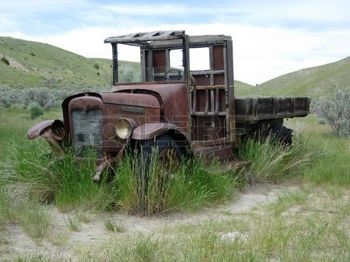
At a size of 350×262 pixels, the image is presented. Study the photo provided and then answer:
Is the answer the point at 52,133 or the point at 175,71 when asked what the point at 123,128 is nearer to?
the point at 52,133

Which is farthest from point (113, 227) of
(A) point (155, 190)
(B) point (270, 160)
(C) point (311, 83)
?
(C) point (311, 83)

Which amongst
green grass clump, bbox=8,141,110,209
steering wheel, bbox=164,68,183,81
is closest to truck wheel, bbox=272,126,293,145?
steering wheel, bbox=164,68,183,81

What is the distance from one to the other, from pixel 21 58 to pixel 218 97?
6895 cm

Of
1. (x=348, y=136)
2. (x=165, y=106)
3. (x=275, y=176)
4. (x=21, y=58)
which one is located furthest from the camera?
(x=21, y=58)

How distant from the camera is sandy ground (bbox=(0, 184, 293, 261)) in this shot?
5568 millimetres

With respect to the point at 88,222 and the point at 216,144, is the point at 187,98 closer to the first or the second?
the point at 216,144

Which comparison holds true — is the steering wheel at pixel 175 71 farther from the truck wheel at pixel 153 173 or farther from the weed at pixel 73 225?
the weed at pixel 73 225

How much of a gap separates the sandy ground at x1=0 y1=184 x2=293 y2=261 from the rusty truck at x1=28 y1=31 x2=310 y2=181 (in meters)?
0.82

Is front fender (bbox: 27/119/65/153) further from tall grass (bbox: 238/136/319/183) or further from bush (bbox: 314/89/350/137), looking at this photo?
bush (bbox: 314/89/350/137)

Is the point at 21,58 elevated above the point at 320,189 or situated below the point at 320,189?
above

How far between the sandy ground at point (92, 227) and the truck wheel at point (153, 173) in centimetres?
19

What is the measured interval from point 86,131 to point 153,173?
53.5 inches

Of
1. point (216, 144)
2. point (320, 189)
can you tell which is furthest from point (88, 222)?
point (320, 189)

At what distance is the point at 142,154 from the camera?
741 centimetres
